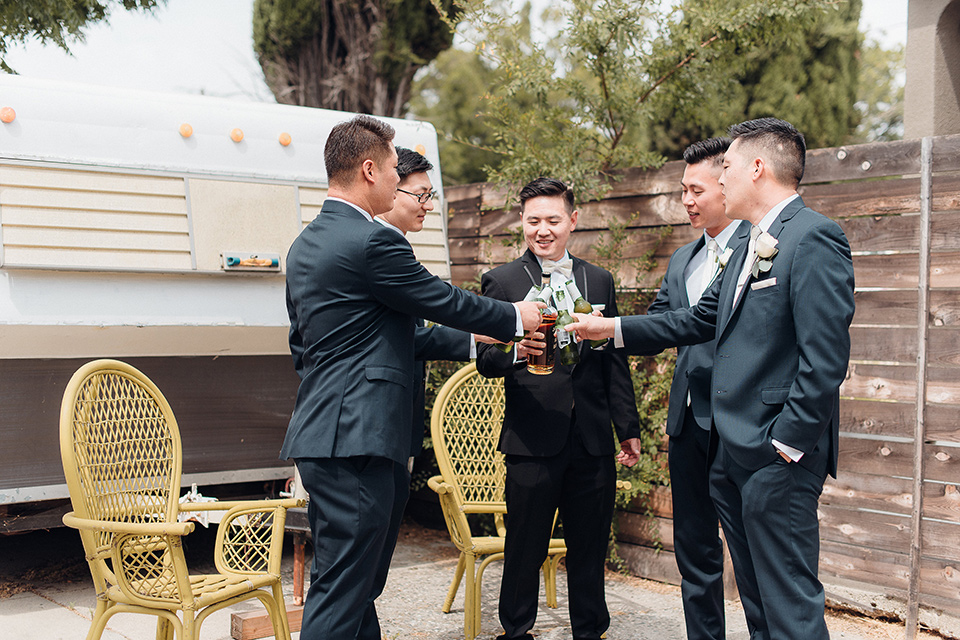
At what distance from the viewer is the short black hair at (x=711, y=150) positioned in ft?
12.3

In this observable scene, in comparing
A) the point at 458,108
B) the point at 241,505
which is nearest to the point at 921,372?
the point at 241,505

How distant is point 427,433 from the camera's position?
20.2ft

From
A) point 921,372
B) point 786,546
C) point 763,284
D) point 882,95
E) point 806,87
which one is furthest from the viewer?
point 882,95

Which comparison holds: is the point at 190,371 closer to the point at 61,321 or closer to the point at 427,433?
the point at 61,321

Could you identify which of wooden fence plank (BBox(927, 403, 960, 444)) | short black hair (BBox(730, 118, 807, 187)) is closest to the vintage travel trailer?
short black hair (BBox(730, 118, 807, 187))

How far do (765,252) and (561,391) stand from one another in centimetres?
126

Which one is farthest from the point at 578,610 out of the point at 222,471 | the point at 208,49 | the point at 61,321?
the point at 208,49

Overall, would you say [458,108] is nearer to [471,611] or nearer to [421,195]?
[421,195]

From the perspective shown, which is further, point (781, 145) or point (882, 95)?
point (882, 95)

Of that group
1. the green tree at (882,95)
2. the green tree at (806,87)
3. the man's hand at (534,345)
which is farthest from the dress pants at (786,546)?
the green tree at (882,95)

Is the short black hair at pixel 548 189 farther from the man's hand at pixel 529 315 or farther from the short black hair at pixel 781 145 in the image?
the short black hair at pixel 781 145

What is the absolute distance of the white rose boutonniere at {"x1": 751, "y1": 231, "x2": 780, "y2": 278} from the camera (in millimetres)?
2854

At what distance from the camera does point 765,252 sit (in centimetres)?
286

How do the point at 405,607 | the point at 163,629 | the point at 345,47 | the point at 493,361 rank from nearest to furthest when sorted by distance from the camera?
1. the point at 163,629
2. the point at 493,361
3. the point at 405,607
4. the point at 345,47
